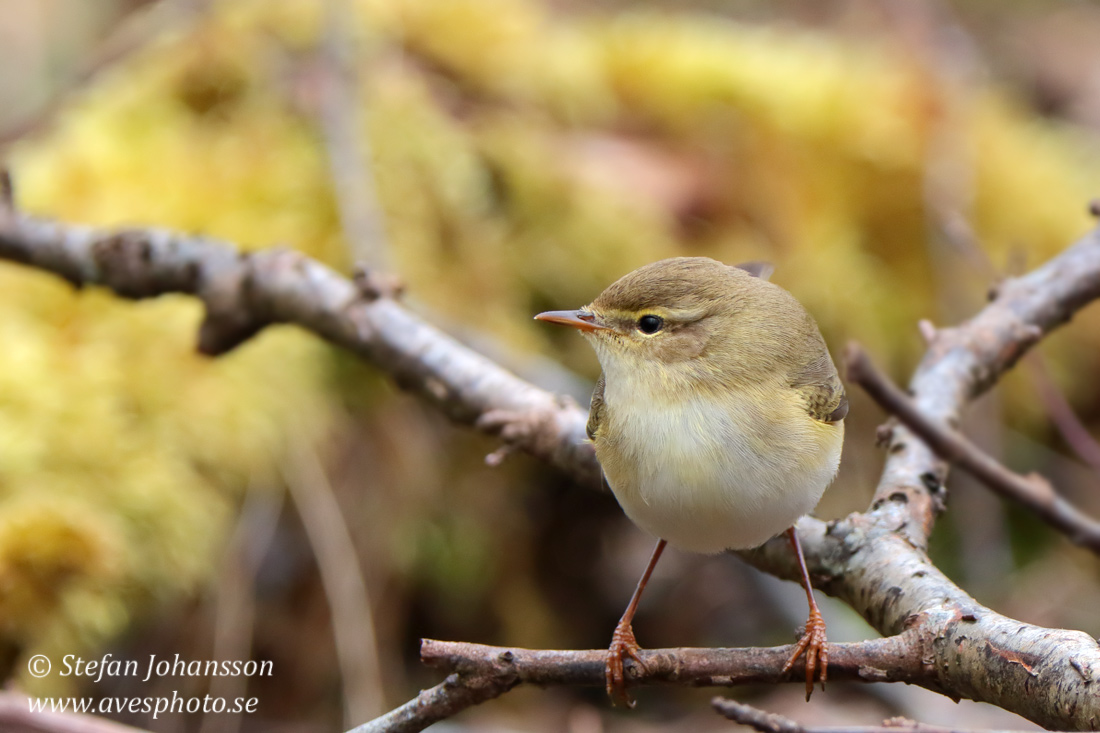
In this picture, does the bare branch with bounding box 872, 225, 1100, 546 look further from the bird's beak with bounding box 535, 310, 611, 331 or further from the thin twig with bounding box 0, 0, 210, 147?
the thin twig with bounding box 0, 0, 210, 147

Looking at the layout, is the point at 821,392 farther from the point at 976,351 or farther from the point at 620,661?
the point at 620,661

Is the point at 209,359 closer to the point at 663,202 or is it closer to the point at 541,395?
the point at 541,395

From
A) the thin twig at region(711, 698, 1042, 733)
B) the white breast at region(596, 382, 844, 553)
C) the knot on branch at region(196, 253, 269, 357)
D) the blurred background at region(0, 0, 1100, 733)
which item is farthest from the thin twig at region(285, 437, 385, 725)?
the thin twig at region(711, 698, 1042, 733)

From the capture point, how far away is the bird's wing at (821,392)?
5.70 feet

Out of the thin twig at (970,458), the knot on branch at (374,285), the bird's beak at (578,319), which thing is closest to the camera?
the thin twig at (970,458)

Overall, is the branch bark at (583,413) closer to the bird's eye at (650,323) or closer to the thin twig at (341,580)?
the bird's eye at (650,323)

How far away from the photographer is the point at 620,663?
1.36 meters

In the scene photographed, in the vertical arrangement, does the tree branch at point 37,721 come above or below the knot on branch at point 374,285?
below

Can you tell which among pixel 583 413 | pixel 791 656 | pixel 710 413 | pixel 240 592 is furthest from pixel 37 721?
pixel 240 592

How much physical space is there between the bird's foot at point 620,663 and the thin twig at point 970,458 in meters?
0.53

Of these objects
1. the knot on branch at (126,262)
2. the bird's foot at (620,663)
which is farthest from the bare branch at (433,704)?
the knot on branch at (126,262)

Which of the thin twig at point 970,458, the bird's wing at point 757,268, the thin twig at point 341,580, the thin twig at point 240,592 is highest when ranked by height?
the thin twig at point 970,458

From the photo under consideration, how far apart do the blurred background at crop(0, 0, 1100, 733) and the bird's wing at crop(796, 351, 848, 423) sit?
627mm

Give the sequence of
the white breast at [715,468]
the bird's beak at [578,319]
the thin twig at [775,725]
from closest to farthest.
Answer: the thin twig at [775,725] → the white breast at [715,468] → the bird's beak at [578,319]
